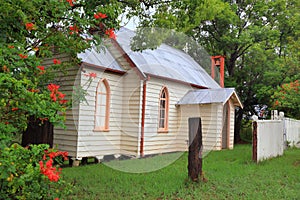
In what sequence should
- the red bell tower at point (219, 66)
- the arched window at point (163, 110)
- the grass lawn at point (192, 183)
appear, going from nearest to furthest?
the grass lawn at point (192, 183) < the arched window at point (163, 110) < the red bell tower at point (219, 66)

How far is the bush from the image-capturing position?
282cm

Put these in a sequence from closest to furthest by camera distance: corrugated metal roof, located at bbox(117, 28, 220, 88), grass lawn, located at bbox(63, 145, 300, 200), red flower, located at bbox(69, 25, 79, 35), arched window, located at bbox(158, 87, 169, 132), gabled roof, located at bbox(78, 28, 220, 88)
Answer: red flower, located at bbox(69, 25, 79, 35), grass lawn, located at bbox(63, 145, 300, 200), gabled roof, located at bbox(78, 28, 220, 88), corrugated metal roof, located at bbox(117, 28, 220, 88), arched window, located at bbox(158, 87, 169, 132)

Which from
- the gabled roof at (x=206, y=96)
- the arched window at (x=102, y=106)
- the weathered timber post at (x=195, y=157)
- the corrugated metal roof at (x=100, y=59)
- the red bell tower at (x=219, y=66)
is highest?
the red bell tower at (x=219, y=66)

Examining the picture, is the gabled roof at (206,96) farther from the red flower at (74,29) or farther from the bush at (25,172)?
the bush at (25,172)

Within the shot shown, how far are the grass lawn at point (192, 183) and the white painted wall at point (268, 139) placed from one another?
1.81ft

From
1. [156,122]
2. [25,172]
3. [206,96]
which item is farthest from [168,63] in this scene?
[25,172]

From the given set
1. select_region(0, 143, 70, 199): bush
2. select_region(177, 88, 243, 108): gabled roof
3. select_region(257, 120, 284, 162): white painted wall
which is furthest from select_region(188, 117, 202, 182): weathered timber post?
select_region(177, 88, 243, 108): gabled roof

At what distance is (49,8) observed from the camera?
413cm

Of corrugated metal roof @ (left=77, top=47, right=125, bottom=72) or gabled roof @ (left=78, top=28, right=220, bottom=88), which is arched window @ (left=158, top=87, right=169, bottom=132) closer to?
gabled roof @ (left=78, top=28, right=220, bottom=88)

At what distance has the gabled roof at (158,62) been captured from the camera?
1049 centimetres

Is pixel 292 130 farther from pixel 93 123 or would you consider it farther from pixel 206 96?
pixel 93 123

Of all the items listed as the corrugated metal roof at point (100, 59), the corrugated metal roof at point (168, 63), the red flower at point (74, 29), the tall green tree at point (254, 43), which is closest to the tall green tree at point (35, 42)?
the red flower at point (74, 29)

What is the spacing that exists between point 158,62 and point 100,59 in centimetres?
328

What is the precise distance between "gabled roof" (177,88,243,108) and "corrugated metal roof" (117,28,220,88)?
580 millimetres
